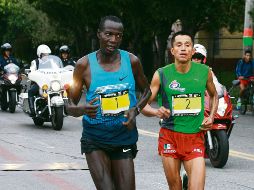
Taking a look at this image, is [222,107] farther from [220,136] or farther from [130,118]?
[130,118]

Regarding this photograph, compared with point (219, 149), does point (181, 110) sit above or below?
above

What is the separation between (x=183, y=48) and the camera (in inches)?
286

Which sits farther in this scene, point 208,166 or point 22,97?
point 22,97

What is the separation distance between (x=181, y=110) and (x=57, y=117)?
9.60 meters

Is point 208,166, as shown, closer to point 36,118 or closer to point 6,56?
point 36,118

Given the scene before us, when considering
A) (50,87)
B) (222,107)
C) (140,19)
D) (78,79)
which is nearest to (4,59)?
(50,87)

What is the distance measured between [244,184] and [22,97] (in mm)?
9012

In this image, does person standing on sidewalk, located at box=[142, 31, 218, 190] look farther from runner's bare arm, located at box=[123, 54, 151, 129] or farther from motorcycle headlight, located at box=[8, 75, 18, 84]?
motorcycle headlight, located at box=[8, 75, 18, 84]

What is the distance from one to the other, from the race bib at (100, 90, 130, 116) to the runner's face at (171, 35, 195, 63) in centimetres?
91

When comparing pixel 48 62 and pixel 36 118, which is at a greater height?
pixel 48 62

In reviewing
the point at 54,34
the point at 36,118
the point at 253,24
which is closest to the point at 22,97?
the point at 36,118

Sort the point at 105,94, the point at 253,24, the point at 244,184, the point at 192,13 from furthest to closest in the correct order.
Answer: the point at 192,13, the point at 253,24, the point at 244,184, the point at 105,94

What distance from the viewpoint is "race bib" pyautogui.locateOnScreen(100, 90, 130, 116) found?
645cm

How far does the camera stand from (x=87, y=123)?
6531mm
